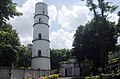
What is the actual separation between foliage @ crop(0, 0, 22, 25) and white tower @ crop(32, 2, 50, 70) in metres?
22.1

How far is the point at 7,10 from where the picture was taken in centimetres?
2116

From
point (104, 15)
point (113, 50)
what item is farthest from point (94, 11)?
point (113, 50)

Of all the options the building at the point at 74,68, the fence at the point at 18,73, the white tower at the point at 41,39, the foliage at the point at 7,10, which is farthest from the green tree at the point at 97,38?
the foliage at the point at 7,10

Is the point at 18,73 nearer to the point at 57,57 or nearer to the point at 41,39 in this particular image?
the point at 41,39

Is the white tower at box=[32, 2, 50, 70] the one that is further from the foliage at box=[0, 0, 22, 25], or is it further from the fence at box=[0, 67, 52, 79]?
the foliage at box=[0, 0, 22, 25]

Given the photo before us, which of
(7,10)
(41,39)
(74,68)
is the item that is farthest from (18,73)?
(74,68)

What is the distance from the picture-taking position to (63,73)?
49.8 metres

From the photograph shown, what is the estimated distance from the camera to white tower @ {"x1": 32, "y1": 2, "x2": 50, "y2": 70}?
43312 mm

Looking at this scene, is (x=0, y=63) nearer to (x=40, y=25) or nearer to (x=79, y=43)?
(x=40, y=25)

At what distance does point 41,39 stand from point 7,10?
76.8 ft

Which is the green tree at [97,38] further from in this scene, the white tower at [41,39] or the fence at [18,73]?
the fence at [18,73]

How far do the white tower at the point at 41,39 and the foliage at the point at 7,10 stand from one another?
871 inches

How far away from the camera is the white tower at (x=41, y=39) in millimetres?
43312

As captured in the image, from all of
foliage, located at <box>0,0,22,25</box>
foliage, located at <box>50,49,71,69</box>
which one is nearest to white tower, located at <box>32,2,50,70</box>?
foliage, located at <box>50,49,71,69</box>
